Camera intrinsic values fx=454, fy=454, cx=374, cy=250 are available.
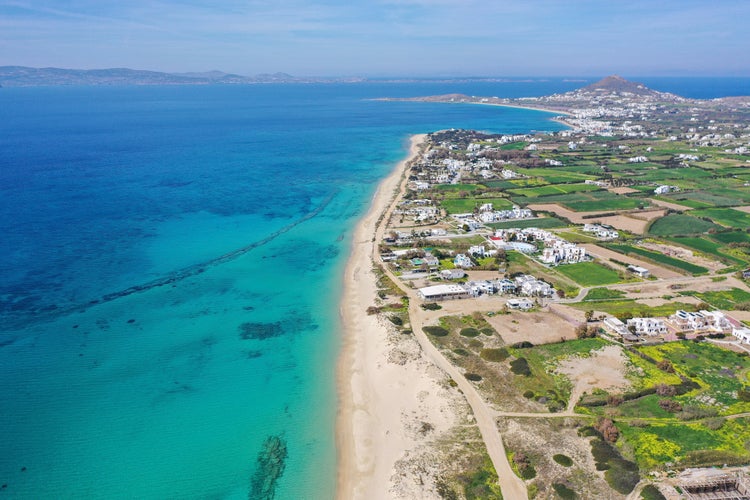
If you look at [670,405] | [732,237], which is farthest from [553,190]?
[670,405]

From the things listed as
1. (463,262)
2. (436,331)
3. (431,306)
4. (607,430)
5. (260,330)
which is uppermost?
(607,430)

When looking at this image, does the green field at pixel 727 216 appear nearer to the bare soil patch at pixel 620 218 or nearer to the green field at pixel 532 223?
the bare soil patch at pixel 620 218

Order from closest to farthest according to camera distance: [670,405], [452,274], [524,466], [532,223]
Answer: [524,466] → [670,405] → [452,274] → [532,223]

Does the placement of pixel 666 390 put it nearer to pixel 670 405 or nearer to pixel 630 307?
pixel 670 405

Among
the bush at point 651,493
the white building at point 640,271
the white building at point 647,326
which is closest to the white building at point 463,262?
the white building at point 640,271

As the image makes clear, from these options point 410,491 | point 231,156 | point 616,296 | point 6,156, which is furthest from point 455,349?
point 6,156

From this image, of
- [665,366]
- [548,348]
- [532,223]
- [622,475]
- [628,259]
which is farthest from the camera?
[532,223]

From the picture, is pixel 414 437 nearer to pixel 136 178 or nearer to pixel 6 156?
pixel 136 178
